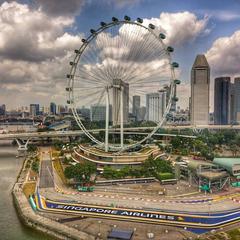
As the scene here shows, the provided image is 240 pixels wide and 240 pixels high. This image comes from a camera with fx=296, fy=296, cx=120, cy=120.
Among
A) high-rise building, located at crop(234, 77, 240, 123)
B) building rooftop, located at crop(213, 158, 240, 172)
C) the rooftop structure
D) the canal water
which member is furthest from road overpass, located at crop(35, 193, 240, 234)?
high-rise building, located at crop(234, 77, 240, 123)

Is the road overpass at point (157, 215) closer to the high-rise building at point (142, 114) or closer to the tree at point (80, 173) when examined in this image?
the tree at point (80, 173)

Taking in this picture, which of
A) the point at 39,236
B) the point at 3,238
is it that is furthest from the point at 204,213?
the point at 3,238

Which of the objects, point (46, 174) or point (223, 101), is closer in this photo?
point (46, 174)

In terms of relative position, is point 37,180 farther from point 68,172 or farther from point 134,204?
point 134,204

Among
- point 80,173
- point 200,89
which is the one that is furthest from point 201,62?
point 80,173

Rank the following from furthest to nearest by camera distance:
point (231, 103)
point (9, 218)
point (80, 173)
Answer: point (231, 103) < point (80, 173) < point (9, 218)

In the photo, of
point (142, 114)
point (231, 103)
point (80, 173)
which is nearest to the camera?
point (80, 173)

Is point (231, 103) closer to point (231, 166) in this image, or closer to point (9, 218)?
point (231, 166)

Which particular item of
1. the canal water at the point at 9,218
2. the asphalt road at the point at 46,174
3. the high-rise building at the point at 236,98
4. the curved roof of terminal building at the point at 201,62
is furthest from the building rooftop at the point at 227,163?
the high-rise building at the point at 236,98

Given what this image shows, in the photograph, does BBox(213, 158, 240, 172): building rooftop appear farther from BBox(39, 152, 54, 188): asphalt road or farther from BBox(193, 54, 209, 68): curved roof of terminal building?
BBox(193, 54, 209, 68): curved roof of terminal building
